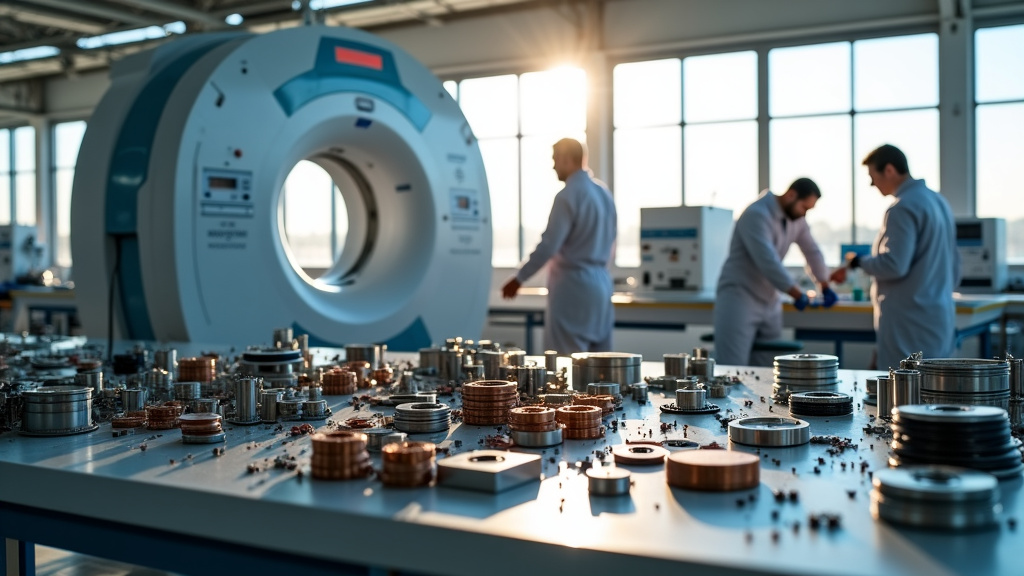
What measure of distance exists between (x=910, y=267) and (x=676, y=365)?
2210mm

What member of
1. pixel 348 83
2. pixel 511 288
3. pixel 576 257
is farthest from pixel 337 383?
pixel 576 257

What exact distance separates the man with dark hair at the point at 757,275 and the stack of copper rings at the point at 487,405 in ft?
9.64

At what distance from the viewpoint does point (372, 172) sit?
4.01m

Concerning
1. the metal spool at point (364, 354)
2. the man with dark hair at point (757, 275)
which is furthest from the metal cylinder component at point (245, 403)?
the man with dark hair at point (757, 275)

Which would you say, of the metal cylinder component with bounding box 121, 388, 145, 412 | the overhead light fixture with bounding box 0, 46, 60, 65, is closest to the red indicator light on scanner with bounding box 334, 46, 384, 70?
the metal cylinder component with bounding box 121, 388, 145, 412

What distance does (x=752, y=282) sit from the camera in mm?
4270

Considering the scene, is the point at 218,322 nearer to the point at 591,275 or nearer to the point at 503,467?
the point at 591,275

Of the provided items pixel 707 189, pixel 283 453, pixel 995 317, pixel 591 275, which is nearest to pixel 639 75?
pixel 707 189

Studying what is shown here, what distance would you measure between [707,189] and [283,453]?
25.7 feet

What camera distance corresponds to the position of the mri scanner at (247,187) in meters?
3.01

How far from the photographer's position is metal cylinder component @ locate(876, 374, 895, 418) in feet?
4.57

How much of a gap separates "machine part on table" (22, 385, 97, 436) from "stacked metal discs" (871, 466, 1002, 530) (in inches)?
44.2

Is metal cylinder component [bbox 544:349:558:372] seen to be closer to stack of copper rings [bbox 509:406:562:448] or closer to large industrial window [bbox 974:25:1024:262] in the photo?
stack of copper rings [bbox 509:406:562:448]

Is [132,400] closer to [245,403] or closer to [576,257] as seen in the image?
[245,403]
